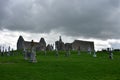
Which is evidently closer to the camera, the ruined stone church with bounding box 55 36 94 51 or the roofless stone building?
the ruined stone church with bounding box 55 36 94 51

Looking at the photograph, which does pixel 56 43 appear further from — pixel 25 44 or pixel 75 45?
pixel 25 44

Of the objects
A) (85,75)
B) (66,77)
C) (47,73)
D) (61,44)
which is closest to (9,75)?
(47,73)

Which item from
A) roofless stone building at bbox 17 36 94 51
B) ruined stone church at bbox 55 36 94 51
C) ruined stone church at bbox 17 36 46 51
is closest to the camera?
ruined stone church at bbox 55 36 94 51

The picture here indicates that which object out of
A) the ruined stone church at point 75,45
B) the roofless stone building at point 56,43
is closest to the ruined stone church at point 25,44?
the roofless stone building at point 56,43

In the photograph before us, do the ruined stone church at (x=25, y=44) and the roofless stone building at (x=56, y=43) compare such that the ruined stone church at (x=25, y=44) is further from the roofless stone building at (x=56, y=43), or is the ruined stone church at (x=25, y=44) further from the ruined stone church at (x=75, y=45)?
the ruined stone church at (x=75, y=45)

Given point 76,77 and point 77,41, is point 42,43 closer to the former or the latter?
point 77,41

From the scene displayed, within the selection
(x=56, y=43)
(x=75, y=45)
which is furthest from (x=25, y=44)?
(x=75, y=45)

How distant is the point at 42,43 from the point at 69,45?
15.4 meters

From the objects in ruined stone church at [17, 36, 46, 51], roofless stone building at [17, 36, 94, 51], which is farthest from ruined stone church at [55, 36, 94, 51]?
ruined stone church at [17, 36, 46, 51]

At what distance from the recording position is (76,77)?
2647 cm

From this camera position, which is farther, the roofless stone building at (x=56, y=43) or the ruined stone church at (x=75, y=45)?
the roofless stone building at (x=56, y=43)

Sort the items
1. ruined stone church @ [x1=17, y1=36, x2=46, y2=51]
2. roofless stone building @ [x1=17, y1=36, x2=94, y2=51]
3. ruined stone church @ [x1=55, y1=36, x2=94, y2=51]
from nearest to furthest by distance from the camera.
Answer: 1. ruined stone church @ [x1=55, y1=36, x2=94, y2=51]
2. roofless stone building @ [x1=17, y1=36, x2=94, y2=51]
3. ruined stone church @ [x1=17, y1=36, x2=46, y2=51]

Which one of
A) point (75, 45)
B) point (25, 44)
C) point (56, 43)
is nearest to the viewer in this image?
point (56, 43)

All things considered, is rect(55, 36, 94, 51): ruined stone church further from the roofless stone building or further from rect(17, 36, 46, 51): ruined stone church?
rect(17, 36, 46, 51): ruined stone church
